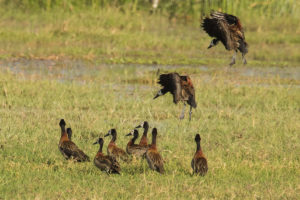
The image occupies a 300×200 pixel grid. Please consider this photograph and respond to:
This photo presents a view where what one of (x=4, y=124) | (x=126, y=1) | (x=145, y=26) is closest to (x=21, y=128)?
(x=4, y=124)

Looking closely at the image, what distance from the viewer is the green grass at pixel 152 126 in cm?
702

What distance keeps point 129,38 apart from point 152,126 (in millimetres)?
9547

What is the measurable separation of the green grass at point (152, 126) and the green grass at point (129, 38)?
2178 millimetres

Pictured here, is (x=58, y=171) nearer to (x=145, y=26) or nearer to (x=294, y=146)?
(x=294, y=146)

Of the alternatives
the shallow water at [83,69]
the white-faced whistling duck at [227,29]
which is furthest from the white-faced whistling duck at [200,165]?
the shallow water at [83,69]

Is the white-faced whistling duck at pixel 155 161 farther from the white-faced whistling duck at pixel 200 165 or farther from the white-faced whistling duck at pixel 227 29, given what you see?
the white-faced whistling duck at pixel 227 29

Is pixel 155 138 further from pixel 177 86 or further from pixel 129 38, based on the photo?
pixel 129 38

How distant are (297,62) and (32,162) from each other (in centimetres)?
1211

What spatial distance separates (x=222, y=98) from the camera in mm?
12969

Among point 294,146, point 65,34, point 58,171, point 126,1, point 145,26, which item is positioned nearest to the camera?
point 58,171

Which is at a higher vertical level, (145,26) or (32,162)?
(145,26)

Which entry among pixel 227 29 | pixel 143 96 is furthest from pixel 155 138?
pixel 143 96

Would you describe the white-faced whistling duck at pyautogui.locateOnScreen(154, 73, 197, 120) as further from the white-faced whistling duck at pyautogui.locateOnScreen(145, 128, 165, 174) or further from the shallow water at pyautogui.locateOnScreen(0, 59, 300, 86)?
the shallow water at pyautogui.locateOnScreen(0, 59, 300, 86)

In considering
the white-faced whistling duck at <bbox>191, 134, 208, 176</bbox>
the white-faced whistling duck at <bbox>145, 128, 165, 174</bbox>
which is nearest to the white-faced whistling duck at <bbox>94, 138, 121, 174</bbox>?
the white-faced whistling duck at <bbox>145, 128, 165, 174</bbox>
